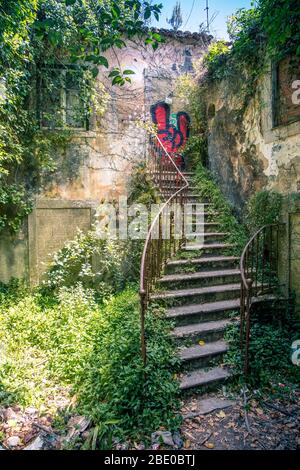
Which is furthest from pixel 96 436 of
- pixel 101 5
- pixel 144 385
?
pixel 101 5

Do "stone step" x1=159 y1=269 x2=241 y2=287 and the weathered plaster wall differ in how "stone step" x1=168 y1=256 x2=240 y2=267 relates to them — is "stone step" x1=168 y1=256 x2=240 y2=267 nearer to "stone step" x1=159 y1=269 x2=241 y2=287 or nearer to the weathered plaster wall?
"stone step" x1=159 y1=269 x2=241 y2=287

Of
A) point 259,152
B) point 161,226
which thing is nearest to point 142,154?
point 259,152

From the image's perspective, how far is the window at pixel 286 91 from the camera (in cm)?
503

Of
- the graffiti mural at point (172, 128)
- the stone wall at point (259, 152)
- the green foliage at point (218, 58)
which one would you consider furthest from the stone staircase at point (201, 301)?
the green foliage at point (218, 58)

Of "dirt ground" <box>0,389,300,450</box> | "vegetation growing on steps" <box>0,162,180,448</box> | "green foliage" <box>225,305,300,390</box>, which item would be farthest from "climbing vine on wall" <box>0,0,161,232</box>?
"green foliage" <box>225,305,300,390</box>

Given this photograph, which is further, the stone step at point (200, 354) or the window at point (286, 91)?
the window at point (286, 91)

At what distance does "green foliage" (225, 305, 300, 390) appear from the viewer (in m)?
3.88

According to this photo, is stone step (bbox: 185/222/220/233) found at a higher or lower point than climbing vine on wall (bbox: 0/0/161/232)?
lower

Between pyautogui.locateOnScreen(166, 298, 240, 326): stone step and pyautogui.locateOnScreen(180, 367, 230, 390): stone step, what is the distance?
0.80 metres

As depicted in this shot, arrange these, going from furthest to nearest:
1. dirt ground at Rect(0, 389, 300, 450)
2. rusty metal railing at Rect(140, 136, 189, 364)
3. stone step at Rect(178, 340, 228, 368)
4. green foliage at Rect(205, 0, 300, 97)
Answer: rusty metal railing at Rect(140, 136, 189, 364), green foliage at Rect(205, 0, 300, 97), stone step at Rect(178, 340, 228, 368), dirt ground at Rect(0, 389, 300, 450)

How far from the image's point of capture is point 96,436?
9.44 feet

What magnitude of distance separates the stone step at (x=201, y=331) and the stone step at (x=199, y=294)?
0.47m

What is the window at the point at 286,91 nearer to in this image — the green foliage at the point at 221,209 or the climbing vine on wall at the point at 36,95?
the green foliage at the point at 221,209
